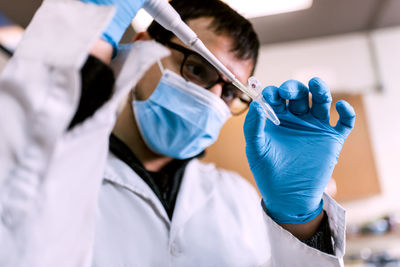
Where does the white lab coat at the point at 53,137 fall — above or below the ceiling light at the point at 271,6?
below

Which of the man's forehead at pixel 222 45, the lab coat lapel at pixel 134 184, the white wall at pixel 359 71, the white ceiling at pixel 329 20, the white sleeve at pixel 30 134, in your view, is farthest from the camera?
the white wall at pixel 359 71

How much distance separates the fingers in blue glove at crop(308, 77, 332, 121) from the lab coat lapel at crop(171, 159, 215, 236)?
46 cm

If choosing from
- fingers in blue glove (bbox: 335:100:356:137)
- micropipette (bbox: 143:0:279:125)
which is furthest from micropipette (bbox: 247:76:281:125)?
fingers in blue glove (bbox: 335:100:356:137)

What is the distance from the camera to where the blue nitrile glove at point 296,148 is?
614mm

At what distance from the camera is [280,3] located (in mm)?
1951

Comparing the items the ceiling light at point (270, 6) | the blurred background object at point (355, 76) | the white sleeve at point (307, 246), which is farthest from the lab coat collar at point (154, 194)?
the ceiling light at point (270, 6)

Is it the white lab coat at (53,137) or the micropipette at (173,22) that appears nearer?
the white lab coat at (53,137)

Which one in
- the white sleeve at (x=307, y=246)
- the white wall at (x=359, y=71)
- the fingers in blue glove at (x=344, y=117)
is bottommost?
the white sleeve at (x=307, y=246)

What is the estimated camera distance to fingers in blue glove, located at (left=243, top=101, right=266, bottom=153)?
0.59 m

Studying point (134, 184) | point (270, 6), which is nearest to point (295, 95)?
point (134, 184)

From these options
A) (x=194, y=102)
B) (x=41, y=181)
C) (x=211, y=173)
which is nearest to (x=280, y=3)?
(x=211, y=173)

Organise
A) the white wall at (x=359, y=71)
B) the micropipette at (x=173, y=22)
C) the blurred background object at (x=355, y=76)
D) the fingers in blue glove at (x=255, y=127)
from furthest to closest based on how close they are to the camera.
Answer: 1. the white wall at (x=359, y=71)
2. the blurred background object at (x=355, y=76)
3. the fingers in blue glove at (x=255, y=127)
4. the micropipette at (x=173, y=22)

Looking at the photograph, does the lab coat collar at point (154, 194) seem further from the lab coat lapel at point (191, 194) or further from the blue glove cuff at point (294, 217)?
the blue glove cuff at point (294, 217)

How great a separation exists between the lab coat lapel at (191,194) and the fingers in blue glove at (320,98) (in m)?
0.46
